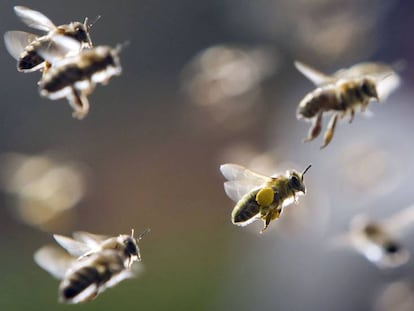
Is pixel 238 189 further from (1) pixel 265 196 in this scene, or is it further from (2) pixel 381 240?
(2) pixel 381 240

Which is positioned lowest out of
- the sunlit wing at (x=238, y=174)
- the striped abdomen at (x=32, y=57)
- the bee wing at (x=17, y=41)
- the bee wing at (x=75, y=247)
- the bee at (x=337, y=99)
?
the bee wing at (x=75, y=247)

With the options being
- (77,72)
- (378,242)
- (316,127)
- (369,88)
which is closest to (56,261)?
(77,72)

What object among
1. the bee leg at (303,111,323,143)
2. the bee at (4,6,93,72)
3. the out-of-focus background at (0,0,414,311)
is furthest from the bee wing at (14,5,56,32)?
the out-of-focus background at (0,0,414,311)

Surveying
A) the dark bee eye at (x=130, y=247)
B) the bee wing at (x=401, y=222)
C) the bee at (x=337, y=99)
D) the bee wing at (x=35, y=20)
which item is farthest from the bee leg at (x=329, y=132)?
the bee wing at (x=401, y=222)

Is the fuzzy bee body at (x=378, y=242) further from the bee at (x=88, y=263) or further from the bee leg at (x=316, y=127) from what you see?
the bee at (x=88, y=263)

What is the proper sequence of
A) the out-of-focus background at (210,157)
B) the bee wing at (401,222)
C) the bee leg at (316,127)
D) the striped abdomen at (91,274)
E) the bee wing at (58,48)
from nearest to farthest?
1. the striped abdomen at (91,274)
2. the bee wing at (58,48)
3. the bee leg at (316,127)
4. the bee wing at (401,222)
5. the out-of-focus background at (210,157)

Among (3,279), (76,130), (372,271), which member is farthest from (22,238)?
(372,271)
